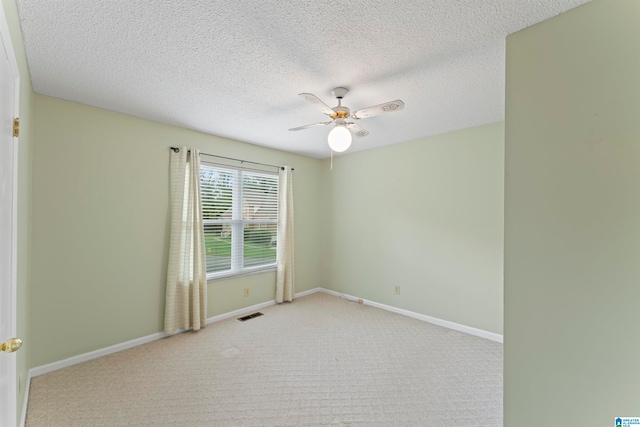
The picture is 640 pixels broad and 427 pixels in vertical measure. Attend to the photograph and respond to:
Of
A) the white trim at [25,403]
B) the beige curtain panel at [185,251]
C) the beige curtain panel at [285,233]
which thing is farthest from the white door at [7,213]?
the beige curtain panel at [285,233]

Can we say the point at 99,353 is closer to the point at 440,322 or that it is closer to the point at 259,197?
the point at 259,197

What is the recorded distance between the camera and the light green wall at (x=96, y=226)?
91.5 inches

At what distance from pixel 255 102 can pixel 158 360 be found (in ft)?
8.50

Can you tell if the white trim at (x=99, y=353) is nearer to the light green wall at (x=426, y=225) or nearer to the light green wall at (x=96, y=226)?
the light green wall at (x=96, y=226)

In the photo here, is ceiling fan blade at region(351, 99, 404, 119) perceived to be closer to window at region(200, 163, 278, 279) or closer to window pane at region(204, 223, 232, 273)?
window at region(200, 163, 278, 279)

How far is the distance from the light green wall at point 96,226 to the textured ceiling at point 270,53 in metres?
0.29

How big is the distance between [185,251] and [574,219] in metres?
3.42

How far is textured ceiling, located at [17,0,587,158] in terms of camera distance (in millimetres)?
1371

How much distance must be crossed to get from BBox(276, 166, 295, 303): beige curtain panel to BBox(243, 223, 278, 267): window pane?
0.36 feet

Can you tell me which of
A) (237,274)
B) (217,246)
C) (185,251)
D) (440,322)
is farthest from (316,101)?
(440,322)

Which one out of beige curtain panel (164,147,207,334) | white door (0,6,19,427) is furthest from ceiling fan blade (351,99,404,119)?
beige curtain panel (164,147,207,334)

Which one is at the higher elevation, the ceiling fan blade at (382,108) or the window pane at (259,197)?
the ceiling fan blade at (382,108)

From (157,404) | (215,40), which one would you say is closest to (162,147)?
(215,40)

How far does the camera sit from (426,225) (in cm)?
356
